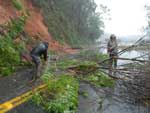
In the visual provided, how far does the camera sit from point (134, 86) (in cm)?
918

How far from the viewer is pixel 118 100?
355 inches

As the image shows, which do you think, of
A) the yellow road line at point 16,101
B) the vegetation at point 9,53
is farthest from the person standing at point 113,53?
the vegetation at point 9,53

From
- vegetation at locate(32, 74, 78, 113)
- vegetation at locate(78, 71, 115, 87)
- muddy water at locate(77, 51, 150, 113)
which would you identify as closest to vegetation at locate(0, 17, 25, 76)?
vegetation at locate(78, 71, 115, 87)

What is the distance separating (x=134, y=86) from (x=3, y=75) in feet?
16.0

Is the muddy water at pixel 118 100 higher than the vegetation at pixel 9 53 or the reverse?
the reverse

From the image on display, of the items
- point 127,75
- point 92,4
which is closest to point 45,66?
point 127,75

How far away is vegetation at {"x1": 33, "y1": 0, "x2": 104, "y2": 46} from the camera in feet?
112

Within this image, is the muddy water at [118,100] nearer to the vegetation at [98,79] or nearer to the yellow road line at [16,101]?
the vegetation at [98,79]

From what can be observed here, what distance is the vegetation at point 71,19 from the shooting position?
34125 millimetres

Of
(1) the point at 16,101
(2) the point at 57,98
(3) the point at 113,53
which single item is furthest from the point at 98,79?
(1) the point at 16,101

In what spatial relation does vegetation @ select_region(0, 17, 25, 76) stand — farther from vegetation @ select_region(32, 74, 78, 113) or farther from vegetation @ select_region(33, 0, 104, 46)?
vegetation @ select_region(33, 0, 104, 46)

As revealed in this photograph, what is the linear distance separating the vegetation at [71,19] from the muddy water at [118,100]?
22798 millimetres

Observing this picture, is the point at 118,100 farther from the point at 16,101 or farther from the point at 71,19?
the point at 71,19

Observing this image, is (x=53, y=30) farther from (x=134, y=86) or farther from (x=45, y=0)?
(x=134, y=86)
